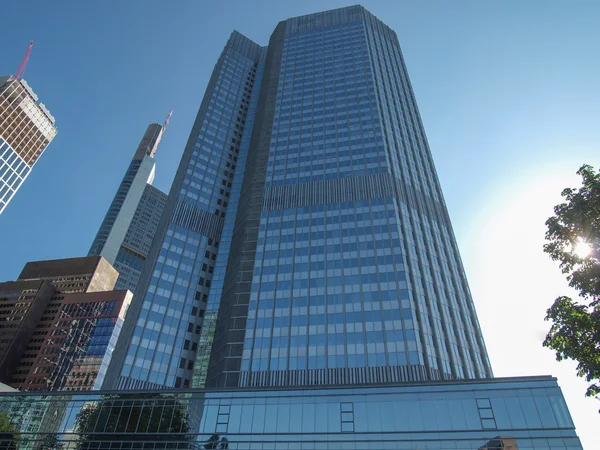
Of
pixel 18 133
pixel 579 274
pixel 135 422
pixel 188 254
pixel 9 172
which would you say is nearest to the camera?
pixel 579 274

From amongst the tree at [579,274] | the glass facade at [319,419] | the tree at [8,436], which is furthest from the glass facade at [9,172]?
the tree at [579,274]

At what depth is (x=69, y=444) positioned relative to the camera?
40.2 m

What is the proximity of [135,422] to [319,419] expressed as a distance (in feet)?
57.7

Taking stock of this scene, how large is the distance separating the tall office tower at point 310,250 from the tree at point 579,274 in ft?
118

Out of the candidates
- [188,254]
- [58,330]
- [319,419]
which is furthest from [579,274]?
[58,330]

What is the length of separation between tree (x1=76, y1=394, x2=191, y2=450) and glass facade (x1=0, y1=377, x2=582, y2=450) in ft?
0.30

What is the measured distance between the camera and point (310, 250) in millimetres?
72938

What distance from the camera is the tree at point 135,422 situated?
39.0 metres

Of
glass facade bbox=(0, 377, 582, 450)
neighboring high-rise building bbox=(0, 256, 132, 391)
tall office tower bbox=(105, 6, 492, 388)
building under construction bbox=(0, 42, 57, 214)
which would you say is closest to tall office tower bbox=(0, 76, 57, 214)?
building under construction bbox=(0, 42, 57, 214)

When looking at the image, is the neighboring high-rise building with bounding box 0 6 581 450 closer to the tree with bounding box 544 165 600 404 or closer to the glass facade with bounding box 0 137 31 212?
the tree with bounding box 544 165 600 404

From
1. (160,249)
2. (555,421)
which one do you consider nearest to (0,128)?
(160,249)

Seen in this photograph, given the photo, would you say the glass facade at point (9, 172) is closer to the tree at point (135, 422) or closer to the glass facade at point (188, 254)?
the glass facade at point (188, 254)

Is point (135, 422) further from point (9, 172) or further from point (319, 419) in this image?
point (9, 172)

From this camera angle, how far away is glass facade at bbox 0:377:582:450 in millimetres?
35062
